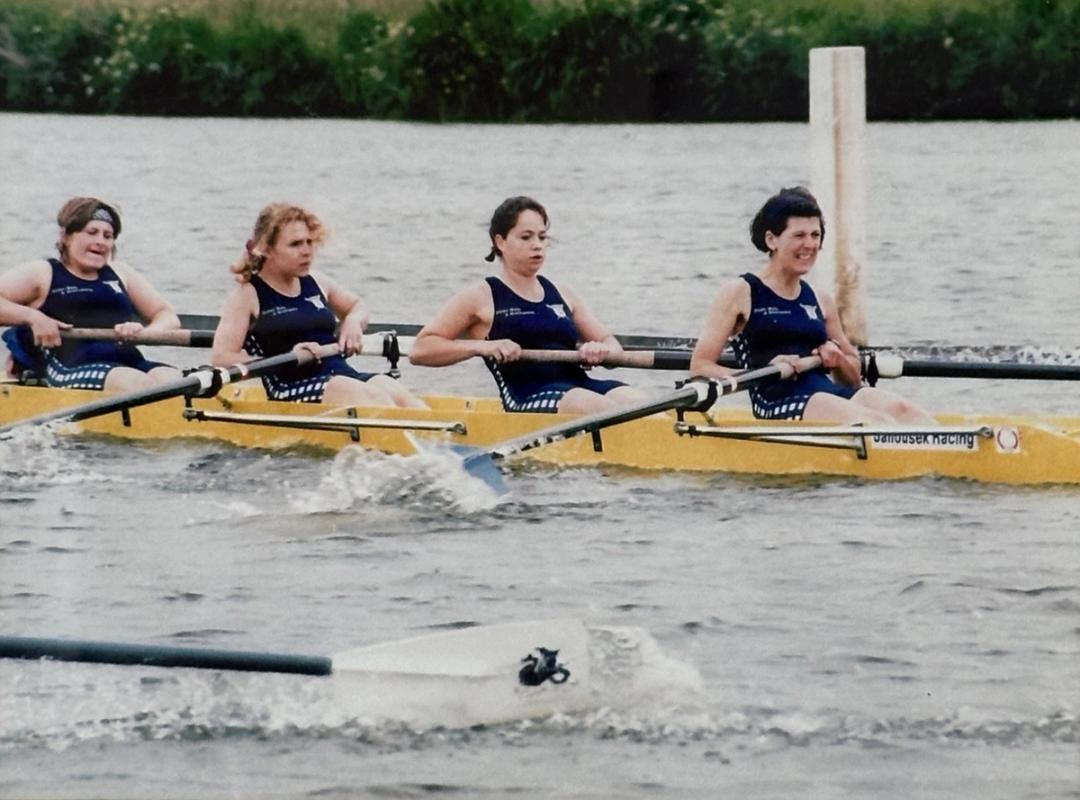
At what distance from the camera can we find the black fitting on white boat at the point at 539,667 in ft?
17.4

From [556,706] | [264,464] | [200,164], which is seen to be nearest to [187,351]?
[264,464]

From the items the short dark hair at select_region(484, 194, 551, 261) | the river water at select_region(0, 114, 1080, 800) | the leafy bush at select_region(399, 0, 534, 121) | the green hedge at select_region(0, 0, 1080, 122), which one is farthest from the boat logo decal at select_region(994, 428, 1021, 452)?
the leafy bush at select_region(399, 0, 534, 121)

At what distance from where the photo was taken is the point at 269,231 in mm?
8391

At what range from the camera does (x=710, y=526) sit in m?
7.42

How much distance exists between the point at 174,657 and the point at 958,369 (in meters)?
4.03

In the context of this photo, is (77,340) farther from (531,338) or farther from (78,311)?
(531,338)

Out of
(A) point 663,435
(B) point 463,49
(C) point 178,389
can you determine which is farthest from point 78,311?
(B) point 463,49

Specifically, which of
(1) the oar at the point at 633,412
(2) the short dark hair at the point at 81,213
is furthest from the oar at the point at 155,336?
(1) the oar at the point at 633,412

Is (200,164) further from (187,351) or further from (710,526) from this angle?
(710,526)

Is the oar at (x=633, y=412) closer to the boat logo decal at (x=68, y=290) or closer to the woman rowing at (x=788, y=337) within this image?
the woman rowing at (x=788, y=337)

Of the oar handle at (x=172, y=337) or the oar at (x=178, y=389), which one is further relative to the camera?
the oar handle at (x=172, y=337)

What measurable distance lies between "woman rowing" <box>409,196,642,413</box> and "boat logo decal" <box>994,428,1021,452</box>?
4.50 feet

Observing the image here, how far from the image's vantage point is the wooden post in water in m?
10.6

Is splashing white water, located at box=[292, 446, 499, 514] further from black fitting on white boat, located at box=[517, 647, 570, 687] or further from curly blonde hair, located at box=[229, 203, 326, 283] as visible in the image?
black fitting on white boat, located at box=[517, 647, 570, 687]
